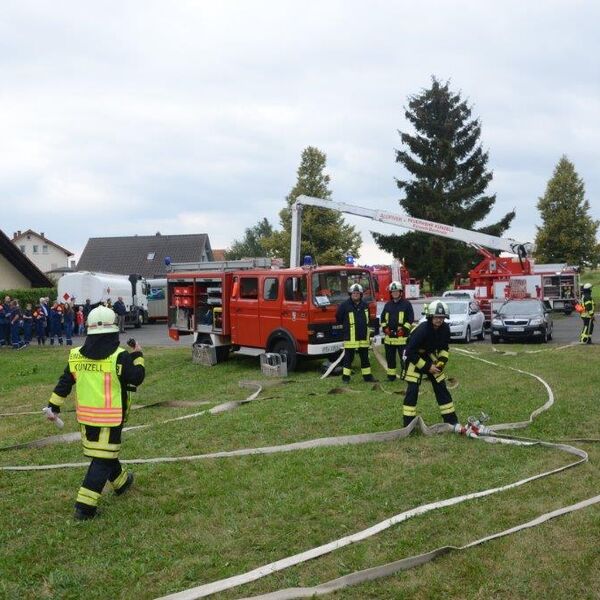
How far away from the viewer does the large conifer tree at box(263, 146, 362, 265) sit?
156ft

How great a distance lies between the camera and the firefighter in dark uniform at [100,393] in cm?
574

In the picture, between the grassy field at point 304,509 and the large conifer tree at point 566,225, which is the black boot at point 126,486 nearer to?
the grassy field at point 304,509

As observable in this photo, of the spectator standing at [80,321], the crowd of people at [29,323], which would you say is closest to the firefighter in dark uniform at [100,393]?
the crowd of people at [29,323]

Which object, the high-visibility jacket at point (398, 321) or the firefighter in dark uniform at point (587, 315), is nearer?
the high-visibility jacket at point (398, 321)

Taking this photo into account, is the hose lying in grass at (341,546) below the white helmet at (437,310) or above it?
below

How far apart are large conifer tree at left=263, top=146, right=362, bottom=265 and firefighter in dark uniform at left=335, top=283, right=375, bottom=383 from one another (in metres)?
33.2

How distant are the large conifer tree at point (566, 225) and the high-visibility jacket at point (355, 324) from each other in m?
40.0

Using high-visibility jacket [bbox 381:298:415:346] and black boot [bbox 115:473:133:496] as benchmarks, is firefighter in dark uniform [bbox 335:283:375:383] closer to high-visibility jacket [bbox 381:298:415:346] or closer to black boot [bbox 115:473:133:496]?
high-visibility jacket [bbox 381:298:415:346]

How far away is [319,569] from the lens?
454 cm

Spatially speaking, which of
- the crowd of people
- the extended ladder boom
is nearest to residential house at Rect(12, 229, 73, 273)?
the crowd of people

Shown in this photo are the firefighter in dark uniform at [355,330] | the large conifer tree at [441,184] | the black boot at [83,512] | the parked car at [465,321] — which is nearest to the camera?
the black boot at [83,512]

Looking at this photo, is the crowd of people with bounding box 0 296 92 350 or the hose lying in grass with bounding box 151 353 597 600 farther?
the crowd of people with bounding box 0 296 92 350

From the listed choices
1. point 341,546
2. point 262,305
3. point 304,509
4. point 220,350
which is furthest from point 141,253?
point 341,546

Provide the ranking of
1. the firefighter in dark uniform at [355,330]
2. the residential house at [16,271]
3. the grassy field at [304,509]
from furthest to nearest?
the residential house at [16,271] → the firefighter in dark uniform at [355,330] → the grassy field at [304,509]
